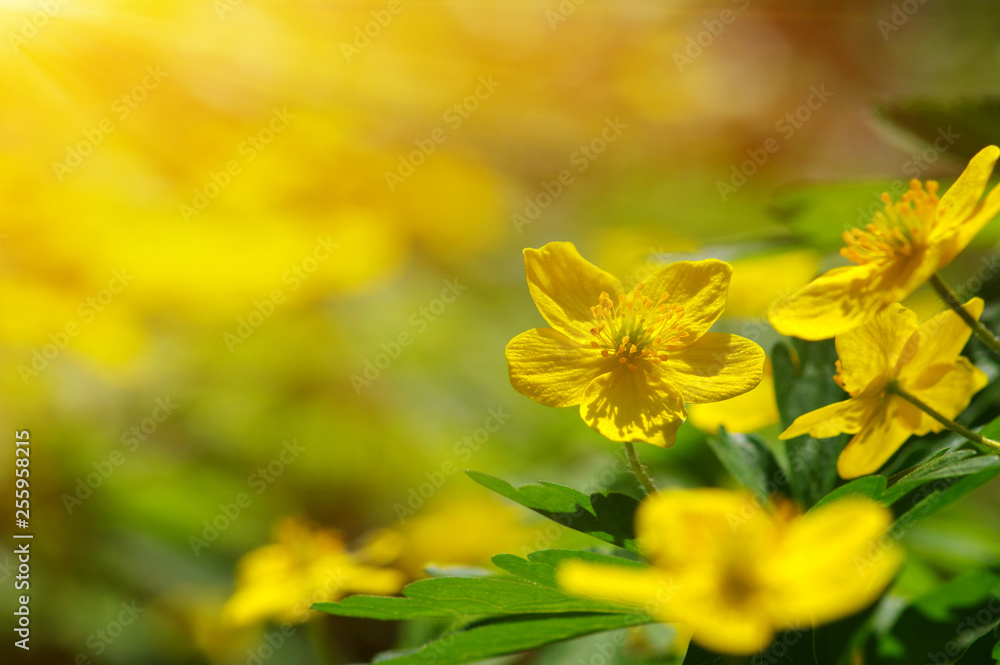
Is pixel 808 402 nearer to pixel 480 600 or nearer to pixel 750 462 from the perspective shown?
pixel 750 462

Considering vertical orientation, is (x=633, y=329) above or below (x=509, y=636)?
above

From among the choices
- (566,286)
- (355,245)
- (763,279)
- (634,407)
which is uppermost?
(355,245)

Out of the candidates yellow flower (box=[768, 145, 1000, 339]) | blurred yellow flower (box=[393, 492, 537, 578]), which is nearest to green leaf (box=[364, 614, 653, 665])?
yellow flower (box=[768, 145, 1000, 339])

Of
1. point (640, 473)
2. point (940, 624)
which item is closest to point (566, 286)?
point (640, 473)

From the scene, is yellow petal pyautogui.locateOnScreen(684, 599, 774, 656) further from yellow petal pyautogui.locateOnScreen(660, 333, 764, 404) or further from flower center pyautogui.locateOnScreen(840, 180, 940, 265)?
flower center pyautogui.locateOnScreen(840, 180, 940, 265)

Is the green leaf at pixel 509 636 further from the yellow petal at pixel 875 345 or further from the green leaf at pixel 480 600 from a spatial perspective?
the yellow petal at pixel 875 345

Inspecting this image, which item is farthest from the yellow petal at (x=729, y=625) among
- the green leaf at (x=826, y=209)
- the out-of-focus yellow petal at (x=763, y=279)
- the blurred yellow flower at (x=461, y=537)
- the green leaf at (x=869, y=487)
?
the blurred yellow flower at (x=461, y=537)

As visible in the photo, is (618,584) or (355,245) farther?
(355,245)

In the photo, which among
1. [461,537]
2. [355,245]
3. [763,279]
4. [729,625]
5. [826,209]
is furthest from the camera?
[355,245]

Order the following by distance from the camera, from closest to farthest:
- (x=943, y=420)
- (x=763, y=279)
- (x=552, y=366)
→ 1. (x=943, y=420)
2. (x=552, y=366)
3. (x=763, y=279)
